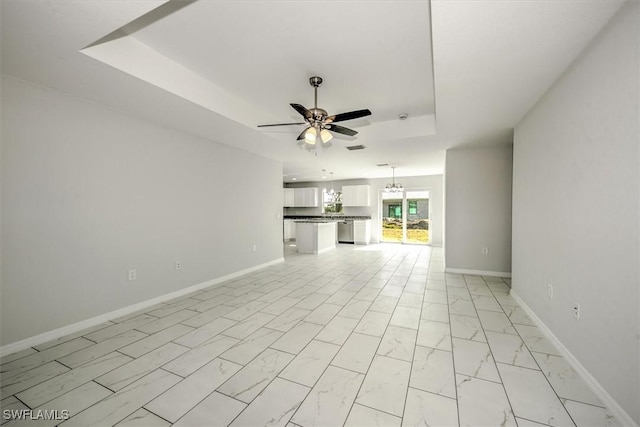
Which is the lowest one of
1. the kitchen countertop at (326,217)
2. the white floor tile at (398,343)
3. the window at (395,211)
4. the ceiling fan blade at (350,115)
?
the white floor tile at (398,343)

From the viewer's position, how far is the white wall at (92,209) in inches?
90.7

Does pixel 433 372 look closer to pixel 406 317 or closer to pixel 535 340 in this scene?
pixel 406 317

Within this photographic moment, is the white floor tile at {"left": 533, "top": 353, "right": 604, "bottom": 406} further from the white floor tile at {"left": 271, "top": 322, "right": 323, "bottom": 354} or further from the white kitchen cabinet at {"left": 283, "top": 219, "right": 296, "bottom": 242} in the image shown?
the white kitchen cabinet at {"left": 283, "top": 219, "right": 296, "bottom": 242}

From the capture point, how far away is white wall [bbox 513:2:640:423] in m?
1.45

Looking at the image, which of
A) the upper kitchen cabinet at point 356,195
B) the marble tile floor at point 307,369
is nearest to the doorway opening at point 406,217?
the upper kitchen cabinet at point 356,195

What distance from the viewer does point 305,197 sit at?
1049 centimetres

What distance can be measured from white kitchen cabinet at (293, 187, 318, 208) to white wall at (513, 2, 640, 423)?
318 inches

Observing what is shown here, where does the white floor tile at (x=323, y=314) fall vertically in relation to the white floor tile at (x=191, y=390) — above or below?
above

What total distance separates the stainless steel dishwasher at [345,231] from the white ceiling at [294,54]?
605 cm

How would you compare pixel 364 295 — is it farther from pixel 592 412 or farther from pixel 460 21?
pixel 460 21

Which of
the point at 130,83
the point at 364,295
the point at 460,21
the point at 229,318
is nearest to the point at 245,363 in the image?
the point at 229,318

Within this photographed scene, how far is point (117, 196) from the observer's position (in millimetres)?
2996

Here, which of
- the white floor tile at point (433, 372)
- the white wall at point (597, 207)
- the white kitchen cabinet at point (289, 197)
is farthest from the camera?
the white kitchen cabinet at point (289, 197)

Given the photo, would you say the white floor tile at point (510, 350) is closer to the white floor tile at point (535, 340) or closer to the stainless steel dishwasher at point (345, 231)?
the white floor tile at point (535, 340)
